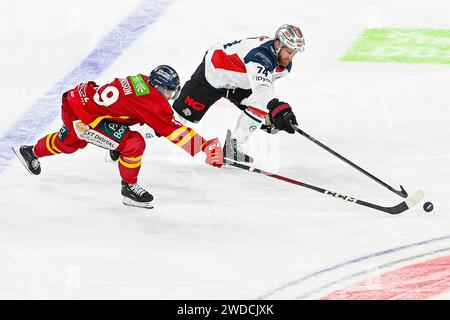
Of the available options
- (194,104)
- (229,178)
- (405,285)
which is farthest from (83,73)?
(405,285)

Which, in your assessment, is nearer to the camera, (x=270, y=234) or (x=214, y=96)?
(x=270, y=234)

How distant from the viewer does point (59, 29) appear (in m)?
10.2

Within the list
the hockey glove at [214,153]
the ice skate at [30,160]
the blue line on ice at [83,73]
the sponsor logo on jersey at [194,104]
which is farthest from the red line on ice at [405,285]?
the blue line on ice at [83,73]

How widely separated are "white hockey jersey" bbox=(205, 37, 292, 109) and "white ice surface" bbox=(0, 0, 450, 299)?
0.57m

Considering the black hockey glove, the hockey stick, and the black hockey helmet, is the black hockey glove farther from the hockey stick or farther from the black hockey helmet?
the black hockey helmet

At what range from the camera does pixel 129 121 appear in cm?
720

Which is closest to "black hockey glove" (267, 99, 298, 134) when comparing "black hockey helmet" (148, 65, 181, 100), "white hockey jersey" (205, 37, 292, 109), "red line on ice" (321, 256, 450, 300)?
"white hockey jersey" (205, 37, 292, 109)

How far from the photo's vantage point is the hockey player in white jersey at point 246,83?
7.49m

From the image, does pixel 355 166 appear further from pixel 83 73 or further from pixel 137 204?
pixel 83 73

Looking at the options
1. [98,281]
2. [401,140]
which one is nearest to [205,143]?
[98,281]

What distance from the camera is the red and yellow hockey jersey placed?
22.9ft
